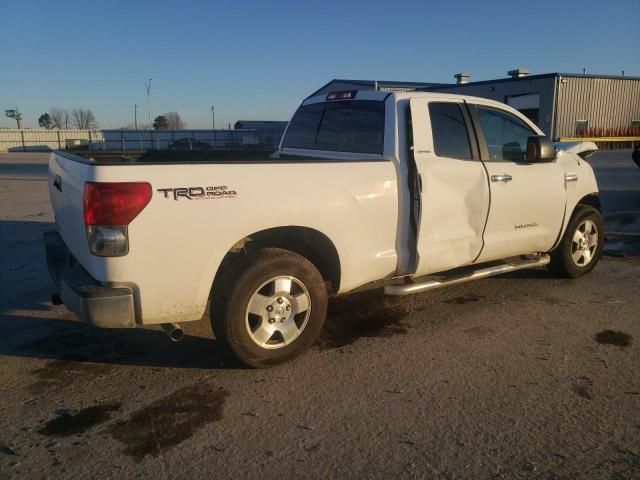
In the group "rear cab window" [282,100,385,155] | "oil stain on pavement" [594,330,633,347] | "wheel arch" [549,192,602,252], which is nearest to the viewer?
"oil stain on pavement" [594,330,633,347]

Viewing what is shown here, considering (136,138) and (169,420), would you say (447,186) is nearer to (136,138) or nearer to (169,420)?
(169,420)

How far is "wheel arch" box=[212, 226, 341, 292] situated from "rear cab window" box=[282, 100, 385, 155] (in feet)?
3.27

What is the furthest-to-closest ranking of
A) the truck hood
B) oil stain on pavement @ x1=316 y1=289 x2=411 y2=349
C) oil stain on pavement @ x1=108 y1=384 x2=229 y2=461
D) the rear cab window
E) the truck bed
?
1. the truck hood
2. the truck bed
3. the rear cab window
4. oil stain on pavement @ x1=316 y1=289 x2=411 y2=349
5. oil stain on pavement @ x1=108 y1=384 x2=229 y2=461

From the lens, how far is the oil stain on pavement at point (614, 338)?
4.15 metres

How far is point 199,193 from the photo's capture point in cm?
320

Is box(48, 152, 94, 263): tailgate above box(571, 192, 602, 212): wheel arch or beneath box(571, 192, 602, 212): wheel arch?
above

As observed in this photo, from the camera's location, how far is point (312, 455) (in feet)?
9.00

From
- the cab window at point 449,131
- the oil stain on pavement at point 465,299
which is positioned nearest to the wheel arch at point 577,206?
the oil stain on pavement at point 465,299

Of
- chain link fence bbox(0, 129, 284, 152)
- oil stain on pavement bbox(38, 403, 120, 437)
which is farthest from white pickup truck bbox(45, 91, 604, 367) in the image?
chain link fence bbox(0, 129, 284, 152)

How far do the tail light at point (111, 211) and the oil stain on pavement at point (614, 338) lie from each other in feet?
12.1

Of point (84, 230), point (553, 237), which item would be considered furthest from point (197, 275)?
point (553, 237)

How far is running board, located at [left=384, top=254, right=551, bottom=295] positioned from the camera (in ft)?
13.9

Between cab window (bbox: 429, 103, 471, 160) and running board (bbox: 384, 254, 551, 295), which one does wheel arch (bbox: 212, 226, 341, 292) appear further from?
cab window (bbox: 429, 103, 471, 160)

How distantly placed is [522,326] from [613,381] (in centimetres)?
104
